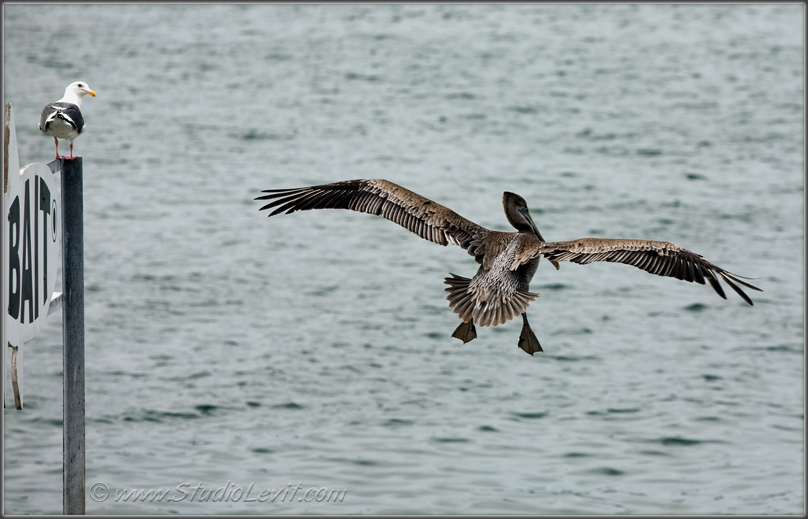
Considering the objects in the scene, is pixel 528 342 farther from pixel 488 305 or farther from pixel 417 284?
pixel 417 284

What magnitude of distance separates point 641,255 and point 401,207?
1.42m

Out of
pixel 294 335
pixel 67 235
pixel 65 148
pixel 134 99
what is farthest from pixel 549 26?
pixel 67 235

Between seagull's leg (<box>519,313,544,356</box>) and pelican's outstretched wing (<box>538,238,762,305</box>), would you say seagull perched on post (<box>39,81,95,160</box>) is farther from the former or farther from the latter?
seagull's leg (<box>519,313,544,356</box>)

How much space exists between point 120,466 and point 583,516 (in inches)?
165

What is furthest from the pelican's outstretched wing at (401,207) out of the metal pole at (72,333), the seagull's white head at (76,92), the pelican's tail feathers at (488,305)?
the metal pole at (72,333)

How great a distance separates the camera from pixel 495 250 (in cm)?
555

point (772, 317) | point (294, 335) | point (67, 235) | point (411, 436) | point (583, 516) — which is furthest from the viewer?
point (772, 317)

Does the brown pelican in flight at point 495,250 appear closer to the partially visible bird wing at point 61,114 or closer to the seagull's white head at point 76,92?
the partially visible bird wing at point 61,114

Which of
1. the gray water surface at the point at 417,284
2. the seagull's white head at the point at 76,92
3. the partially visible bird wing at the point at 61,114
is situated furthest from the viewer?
the gray water surface at the point at 417,284

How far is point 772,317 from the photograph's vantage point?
521 inches

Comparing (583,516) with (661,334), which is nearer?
(583,516)

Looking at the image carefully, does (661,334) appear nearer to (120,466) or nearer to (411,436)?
(411,436)

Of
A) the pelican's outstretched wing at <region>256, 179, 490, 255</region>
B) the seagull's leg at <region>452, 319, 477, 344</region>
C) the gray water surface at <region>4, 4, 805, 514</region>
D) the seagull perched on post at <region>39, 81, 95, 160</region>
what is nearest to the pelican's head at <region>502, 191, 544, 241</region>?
the pelican's outstretched wing at <region>256, 179, 490, 255</region>

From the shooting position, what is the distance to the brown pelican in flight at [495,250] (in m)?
5.09
